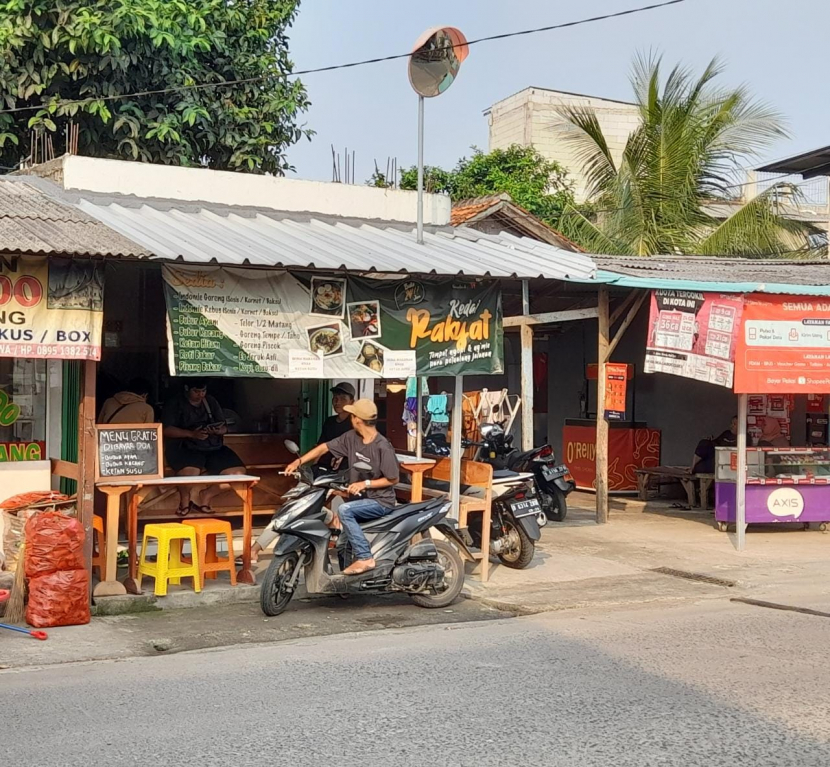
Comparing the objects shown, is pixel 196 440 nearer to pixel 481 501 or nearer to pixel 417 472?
pixel 417 472

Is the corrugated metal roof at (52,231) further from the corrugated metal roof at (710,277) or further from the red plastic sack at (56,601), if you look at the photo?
the corrugated metal roof at (710,277)

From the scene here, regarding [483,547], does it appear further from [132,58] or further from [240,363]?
[132,58]

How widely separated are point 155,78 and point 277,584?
1256 cm

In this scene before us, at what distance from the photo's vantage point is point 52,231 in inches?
316

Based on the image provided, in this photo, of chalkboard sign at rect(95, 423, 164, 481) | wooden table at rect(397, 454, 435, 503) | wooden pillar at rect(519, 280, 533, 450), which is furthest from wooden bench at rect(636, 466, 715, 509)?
chalkboard sign at rect(95, 423, 164, 481)

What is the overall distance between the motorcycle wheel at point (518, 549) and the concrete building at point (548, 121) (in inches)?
890

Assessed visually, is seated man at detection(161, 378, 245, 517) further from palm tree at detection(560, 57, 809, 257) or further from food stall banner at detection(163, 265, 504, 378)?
palm tree at detection(560, 57, 809, 257)

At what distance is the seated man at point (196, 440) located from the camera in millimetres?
10688

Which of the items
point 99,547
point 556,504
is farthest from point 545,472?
point 99,547

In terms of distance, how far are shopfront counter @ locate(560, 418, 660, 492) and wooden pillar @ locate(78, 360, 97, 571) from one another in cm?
987

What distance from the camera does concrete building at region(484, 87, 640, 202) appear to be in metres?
32.8

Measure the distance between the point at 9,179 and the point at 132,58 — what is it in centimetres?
774

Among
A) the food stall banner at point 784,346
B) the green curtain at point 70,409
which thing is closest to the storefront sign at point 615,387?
the food stall banner at point 784,346

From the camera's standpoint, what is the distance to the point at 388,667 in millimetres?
6504
